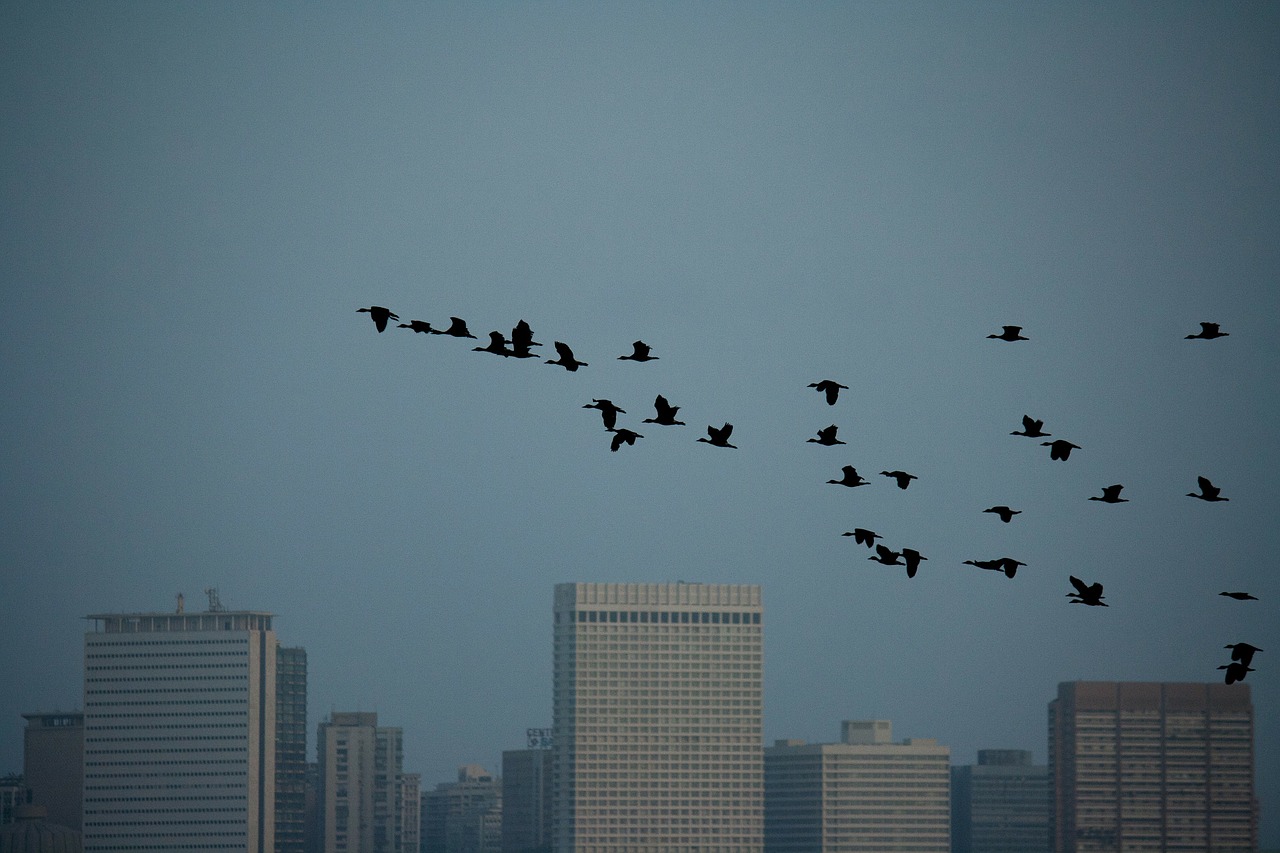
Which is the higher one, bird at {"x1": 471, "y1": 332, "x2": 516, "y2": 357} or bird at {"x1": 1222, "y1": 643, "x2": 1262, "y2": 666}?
bird at {"x1": 471, "y1": 332, "x2": 516, "y2": 357}

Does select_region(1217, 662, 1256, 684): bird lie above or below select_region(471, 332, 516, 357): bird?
below

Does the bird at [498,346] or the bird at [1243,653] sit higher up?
the bird at [498,346]

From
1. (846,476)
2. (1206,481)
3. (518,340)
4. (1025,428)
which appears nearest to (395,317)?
(518,340)

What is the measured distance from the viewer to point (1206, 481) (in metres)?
37.5

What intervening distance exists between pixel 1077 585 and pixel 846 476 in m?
4.86

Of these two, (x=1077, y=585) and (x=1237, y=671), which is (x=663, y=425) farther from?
(x=1237, y=671)

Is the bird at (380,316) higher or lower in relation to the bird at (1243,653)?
higher

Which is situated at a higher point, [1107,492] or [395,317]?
[395,317]

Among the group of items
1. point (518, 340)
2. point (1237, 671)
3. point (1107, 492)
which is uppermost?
point (518, 340)

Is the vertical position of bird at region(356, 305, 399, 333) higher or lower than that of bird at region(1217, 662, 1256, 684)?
higher

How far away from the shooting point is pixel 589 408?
125ft

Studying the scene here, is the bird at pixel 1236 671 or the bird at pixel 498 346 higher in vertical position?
the bird at pixel 498 346

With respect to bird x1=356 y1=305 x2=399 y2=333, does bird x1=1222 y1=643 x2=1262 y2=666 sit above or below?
below

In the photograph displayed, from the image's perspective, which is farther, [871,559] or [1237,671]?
[871,559]
